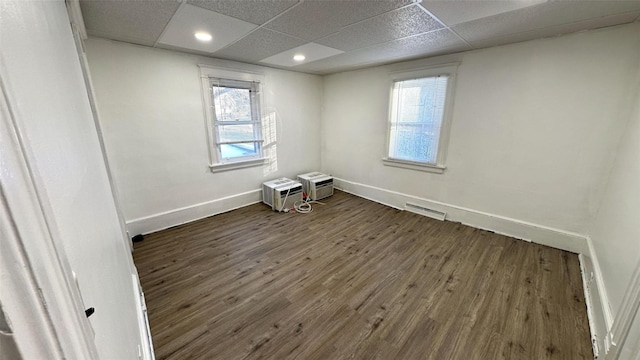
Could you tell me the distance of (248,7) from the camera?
1.72 m

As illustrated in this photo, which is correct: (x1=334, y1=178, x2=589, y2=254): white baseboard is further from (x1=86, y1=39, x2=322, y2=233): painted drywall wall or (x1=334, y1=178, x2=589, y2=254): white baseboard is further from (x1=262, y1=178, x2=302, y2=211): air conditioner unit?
(x1=86, y1=39, x2=322, y2=233): painted drywall wall

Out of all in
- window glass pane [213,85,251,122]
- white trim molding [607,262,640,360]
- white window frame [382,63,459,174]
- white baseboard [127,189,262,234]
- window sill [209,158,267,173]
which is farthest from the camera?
window sill [209,158,267,173]

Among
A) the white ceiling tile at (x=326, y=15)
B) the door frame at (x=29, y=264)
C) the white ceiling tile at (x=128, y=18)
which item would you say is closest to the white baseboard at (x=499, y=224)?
the white ceiling tile at (x=326, y=15)

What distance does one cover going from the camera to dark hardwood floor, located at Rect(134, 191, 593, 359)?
1540 millimetres

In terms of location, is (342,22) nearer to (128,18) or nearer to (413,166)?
(128,18)

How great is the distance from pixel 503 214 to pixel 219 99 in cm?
395

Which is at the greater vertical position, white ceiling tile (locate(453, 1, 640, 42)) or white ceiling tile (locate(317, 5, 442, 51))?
white ceiling tile (locate(317, 5, 442, 51))

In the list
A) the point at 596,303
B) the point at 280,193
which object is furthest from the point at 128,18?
the point at 596,303

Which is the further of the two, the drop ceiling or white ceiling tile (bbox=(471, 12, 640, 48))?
white ceiling tile (bbox=(471, 12, 640, 48))

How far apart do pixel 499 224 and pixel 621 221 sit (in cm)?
119

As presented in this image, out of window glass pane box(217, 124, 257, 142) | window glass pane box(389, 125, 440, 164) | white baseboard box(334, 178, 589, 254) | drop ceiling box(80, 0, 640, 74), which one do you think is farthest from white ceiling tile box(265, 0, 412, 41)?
white baseboard box(334, 178, 589, 254)

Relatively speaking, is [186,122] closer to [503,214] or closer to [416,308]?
[416,308]

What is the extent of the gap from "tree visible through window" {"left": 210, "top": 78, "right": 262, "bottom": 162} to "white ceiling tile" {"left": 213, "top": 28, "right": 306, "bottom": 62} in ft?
1.36

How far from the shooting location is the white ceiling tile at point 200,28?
1838mm
